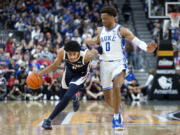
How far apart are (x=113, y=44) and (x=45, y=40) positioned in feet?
39.5

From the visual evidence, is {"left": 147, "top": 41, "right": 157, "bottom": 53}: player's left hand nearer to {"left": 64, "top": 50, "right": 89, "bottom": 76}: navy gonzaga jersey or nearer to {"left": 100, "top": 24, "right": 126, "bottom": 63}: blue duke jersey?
{"left": 100, "top": 24, "right": 126, "bottom": 63}: blue duke jersey

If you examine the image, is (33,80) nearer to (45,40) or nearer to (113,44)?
(113,44)

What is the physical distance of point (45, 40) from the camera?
1978 centimetres

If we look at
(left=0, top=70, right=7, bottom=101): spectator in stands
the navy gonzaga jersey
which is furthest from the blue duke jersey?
(left=0, top=70, right=7, bottom=101): spectator in stands

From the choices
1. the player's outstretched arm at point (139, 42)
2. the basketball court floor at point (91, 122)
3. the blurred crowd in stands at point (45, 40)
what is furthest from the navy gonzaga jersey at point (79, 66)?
the blurred crowd in stands at point (45, 40)

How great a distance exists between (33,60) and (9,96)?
5.92 feet

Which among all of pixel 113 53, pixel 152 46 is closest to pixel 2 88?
pixel 113 53

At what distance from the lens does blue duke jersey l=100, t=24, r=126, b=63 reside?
801cm

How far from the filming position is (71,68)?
8211mm

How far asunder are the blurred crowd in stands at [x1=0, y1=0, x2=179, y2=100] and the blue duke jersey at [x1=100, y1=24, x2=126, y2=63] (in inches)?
335

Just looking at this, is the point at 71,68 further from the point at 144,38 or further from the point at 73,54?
the point at 144,38

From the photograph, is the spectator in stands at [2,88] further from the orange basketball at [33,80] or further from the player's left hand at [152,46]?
the player's left hand at [152,46]

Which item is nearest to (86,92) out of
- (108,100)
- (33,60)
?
(33,60)

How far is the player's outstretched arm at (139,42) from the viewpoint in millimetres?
7418
